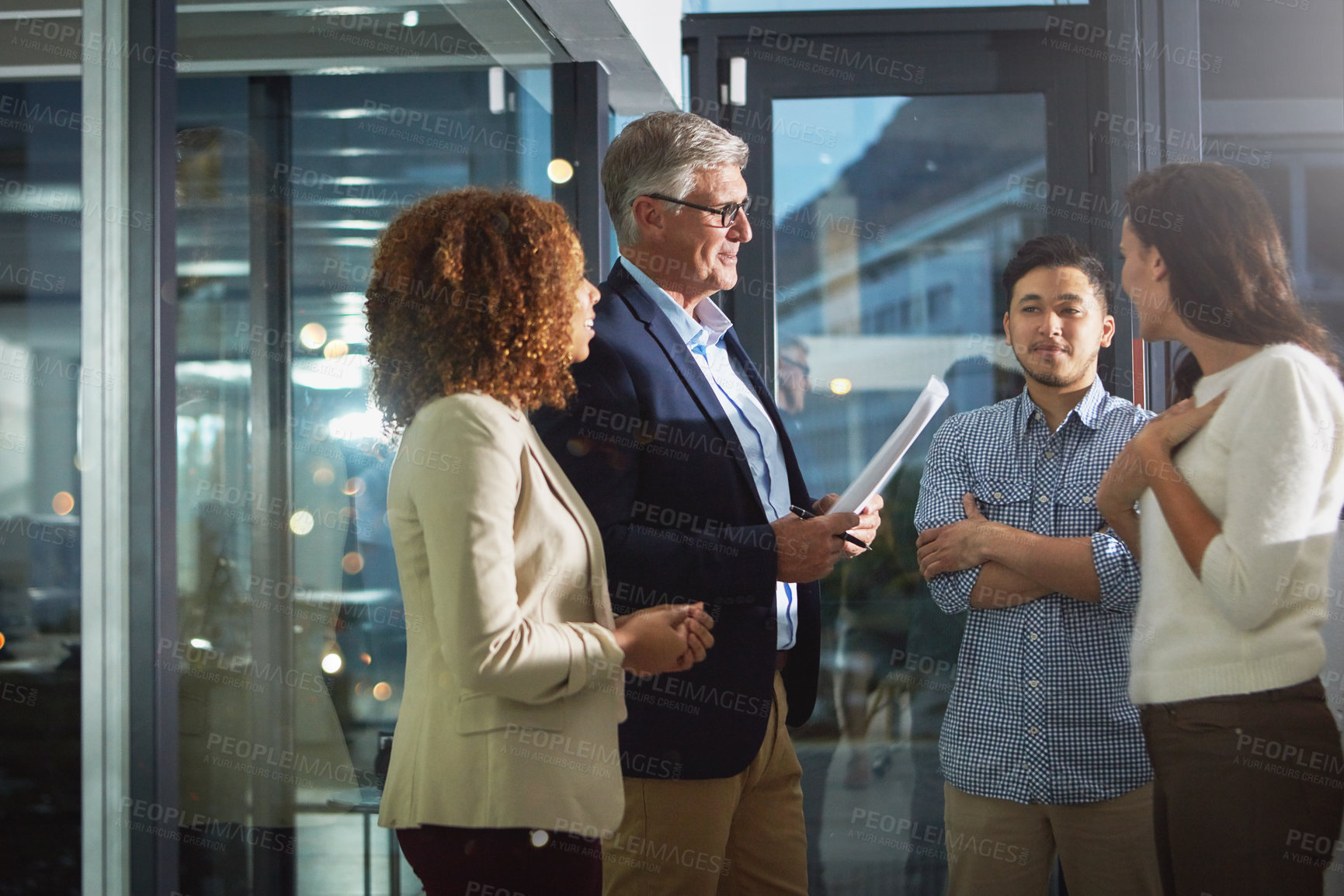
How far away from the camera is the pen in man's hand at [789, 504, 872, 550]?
1875 mm

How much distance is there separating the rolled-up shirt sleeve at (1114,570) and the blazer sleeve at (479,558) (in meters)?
1.18

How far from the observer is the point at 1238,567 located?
61.6 inches

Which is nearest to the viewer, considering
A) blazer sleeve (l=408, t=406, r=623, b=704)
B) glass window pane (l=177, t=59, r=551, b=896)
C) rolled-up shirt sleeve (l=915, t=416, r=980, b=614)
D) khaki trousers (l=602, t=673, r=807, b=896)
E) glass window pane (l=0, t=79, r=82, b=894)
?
blazer sleeve (l=408, t=406, r=623, b=704)

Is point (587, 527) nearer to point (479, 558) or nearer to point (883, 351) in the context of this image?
point (479, 558)

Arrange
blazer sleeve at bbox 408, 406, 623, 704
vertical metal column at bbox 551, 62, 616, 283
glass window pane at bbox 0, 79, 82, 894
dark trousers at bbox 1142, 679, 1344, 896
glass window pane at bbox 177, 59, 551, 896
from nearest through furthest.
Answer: blazer sleeve at bbox 408, 406, 623, 704, glass window pane at bbox 0, 79, 82, 894, dark trousers at bbox 1142, 679, 1344, 896, glass window pane at bbox 177, 59, 551, 896, vertical metal column at bbox 551, 62, 616, 283

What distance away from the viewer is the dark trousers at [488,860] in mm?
1351

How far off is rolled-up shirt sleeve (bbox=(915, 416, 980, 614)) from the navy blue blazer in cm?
50

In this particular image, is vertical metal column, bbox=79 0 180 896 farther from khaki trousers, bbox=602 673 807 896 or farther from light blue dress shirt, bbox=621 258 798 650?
light blue dress shirt, bbox=621 258 798 650

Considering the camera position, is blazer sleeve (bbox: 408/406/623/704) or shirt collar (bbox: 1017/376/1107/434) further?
shirt collar (bbox: 1017/376/1107/434)

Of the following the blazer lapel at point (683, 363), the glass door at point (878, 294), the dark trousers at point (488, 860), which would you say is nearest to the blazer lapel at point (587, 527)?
the dark trousers at point (488, 860)

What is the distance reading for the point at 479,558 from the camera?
126 centimetres

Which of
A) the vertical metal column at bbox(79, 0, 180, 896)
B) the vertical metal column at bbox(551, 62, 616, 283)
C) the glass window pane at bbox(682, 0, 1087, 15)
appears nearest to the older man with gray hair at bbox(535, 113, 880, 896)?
the vertical metal column at bbox(79, 0, 180, 896)

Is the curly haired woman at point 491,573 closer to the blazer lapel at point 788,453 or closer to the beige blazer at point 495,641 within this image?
the beige blazer at point 495,641

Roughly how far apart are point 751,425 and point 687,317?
9.3 inches
